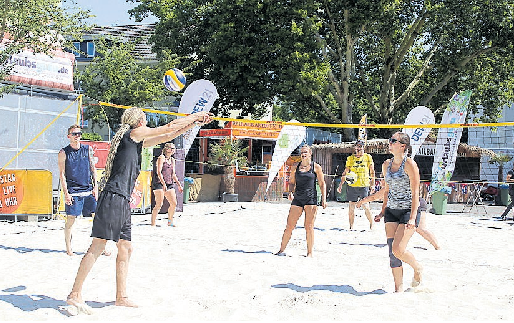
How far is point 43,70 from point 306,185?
30.2ft

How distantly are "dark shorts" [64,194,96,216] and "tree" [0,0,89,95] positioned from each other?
372 cm

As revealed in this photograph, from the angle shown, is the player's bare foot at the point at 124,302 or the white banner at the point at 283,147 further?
the white banner at the point at 283,147

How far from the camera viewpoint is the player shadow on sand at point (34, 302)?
4152 mm

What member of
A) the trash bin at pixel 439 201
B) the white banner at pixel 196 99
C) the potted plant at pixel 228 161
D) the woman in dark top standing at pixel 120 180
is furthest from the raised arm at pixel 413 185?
the potted plant at pixel 228 161

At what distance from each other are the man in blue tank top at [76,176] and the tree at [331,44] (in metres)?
14.7

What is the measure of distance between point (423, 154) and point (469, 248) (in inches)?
614

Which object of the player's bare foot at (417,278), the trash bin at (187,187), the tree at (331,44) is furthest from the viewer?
the tree at (331,44)

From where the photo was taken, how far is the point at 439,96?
2514 centimetres

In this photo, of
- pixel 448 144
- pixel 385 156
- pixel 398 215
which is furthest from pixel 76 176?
pixel 385 156

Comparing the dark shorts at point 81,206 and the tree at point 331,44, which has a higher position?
the tree at point 331,44

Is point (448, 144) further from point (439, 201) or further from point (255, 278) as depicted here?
point (255, 278)

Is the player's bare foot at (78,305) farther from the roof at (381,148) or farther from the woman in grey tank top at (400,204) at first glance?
the roof at (381,148)

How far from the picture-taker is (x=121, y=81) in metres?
20.3

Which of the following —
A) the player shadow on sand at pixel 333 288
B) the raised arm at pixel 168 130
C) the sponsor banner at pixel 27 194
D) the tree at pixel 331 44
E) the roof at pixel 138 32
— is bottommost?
the player shadow on sand at pixel 333 288
